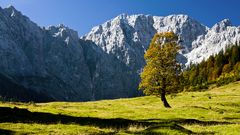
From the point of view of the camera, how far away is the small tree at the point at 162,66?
229ft

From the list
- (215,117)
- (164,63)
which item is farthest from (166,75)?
(215,117)

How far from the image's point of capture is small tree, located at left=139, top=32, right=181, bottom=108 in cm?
6981

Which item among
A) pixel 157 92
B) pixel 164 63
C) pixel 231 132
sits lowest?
pixel 231 132

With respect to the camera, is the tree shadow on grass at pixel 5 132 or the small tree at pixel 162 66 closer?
the tree shadow on grass at pixel 5 132

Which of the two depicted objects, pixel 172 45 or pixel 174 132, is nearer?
pixel 174 132

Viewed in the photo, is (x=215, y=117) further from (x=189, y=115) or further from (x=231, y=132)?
(x=231, y=132)

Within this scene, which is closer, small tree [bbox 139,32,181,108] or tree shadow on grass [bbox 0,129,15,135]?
tree shadow on grass [bbox 0,129,15,135]

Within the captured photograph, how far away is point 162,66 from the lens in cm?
6981

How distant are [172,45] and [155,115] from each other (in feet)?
68.8

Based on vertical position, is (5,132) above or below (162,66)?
below

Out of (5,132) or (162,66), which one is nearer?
(5,132)

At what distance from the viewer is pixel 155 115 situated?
52.9 metres

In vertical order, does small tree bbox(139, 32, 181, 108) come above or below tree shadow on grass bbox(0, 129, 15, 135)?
above

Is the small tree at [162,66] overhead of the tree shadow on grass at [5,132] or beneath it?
overhead
